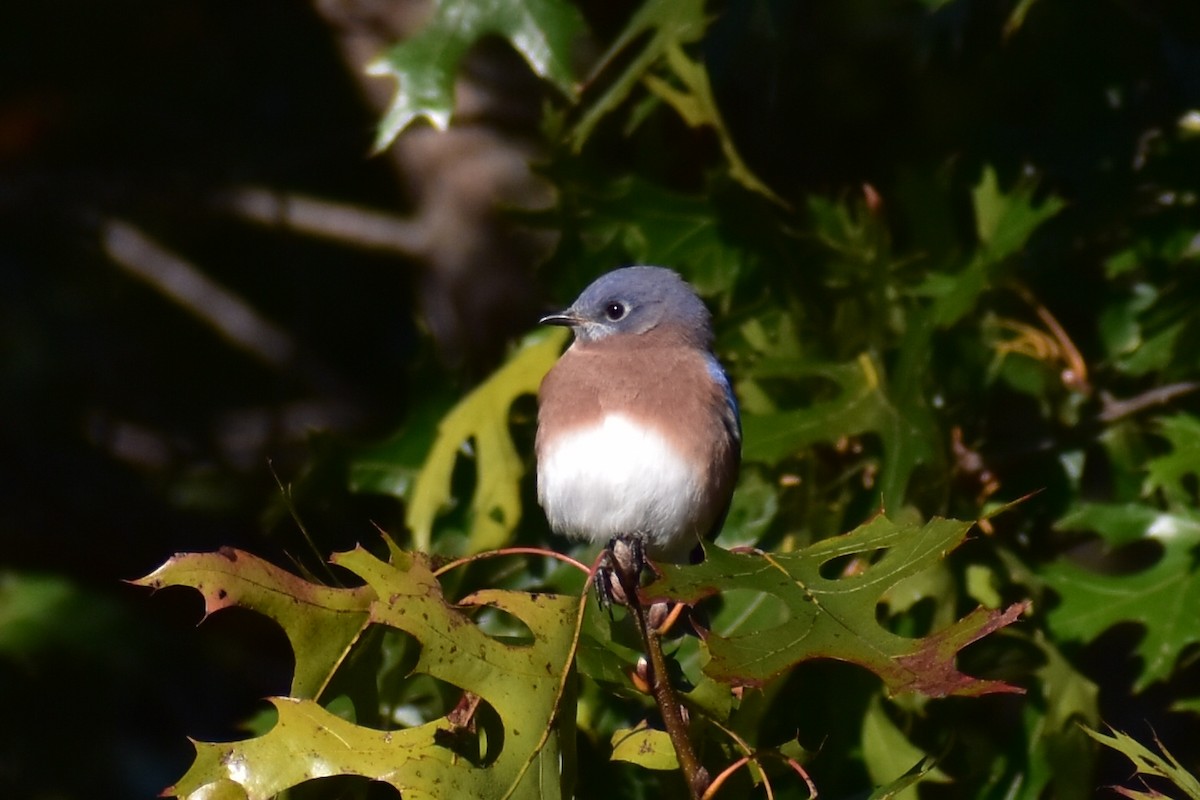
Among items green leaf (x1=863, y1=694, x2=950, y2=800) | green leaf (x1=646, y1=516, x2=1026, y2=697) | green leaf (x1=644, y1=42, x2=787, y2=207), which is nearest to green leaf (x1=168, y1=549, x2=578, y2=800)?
green leaf (x1=646, y1=516, x2=1026, y2=697)

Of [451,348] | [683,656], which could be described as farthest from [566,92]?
[451,348]

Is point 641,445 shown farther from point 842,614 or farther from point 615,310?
point 842,614

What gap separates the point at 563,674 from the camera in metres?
2.56

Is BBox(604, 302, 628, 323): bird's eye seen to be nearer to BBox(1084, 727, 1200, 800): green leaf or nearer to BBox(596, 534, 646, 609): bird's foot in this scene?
BBox(596, 534, 646, 609): bird's foot

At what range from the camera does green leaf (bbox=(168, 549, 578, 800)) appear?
2416mm

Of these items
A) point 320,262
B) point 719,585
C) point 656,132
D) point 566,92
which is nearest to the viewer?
point 719,585

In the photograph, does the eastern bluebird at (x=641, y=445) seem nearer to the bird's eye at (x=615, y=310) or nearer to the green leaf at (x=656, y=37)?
the bird's eye at (x=615, y=310)

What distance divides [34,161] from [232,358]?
4.64 feet

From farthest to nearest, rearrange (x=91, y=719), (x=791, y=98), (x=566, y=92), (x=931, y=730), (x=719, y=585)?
(x=91, y=719) → (x=791, y=98) → (x=566, y=92) → (x=931, y=730) → (x=719, y=585)

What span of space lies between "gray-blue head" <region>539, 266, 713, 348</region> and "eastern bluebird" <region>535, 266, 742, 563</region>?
77mm

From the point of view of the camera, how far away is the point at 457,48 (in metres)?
4.47

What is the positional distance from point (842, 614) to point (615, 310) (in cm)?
189

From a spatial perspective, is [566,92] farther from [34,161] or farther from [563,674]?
[34,161]

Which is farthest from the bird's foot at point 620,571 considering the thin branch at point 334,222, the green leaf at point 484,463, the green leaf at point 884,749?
the thin branch at point 334,222
